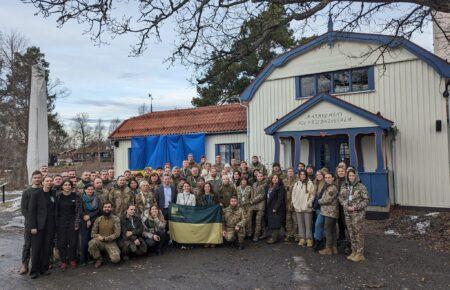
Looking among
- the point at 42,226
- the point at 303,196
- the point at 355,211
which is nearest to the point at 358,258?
the point at 355,211

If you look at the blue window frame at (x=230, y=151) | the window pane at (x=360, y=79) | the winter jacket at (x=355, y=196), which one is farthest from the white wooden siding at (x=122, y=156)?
the winter jacket at (x=355, y=196)

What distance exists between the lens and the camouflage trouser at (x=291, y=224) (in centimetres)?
972

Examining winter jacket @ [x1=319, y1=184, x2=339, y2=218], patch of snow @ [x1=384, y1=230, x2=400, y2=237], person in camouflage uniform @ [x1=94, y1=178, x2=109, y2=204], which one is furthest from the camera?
patch of snow @ [x1=384, y1=230, x2=400, y2=237]

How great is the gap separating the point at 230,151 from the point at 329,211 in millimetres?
9525

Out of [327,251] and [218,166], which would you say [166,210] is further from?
[327,251]

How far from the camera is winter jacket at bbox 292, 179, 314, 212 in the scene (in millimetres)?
9133

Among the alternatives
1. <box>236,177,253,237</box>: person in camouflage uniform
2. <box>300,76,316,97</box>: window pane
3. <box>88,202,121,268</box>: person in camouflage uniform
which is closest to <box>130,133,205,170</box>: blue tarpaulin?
<box>300,76,316,97</box>: window pane

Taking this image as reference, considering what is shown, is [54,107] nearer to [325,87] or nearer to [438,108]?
[325,87]

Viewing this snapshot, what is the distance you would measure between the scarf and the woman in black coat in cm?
404

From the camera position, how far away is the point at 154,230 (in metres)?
8.73

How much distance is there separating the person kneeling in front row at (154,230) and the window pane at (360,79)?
8.94 metres

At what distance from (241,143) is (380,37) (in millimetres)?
6893

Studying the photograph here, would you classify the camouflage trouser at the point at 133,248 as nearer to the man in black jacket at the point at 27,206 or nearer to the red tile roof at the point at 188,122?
the man in black jacket at the point at 27,206

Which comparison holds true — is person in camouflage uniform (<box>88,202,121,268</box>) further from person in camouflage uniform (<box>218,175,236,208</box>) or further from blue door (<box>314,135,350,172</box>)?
blue door (<box>314,135,350,172</box>)
